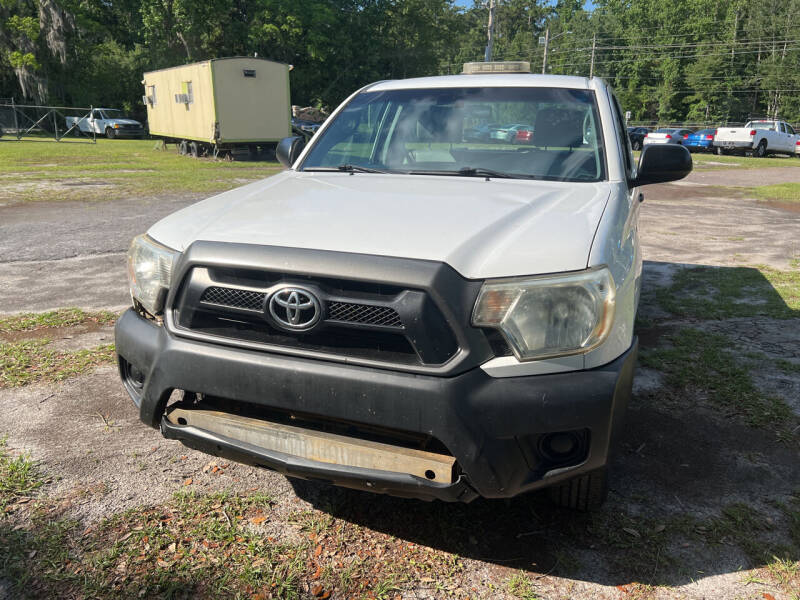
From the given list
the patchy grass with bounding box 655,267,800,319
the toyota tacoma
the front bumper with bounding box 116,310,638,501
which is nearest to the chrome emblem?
the toyota tacoma

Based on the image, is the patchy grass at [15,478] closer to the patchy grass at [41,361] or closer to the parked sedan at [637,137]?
the patchy grass at [41,361]

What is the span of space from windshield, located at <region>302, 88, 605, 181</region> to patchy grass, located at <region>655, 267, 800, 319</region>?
109 inches

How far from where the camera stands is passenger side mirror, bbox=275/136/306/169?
4121 millimetres

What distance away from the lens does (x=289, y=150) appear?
415 centimetres

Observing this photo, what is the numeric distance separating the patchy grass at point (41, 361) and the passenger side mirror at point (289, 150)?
5.74ft

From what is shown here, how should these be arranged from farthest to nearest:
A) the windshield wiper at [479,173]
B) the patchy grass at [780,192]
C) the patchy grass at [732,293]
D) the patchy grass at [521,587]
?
the patchy grass at [780,192] < the patchy grass at [732,293] < the windshield wiper at [479,173] < the patchy grass at [521,587]

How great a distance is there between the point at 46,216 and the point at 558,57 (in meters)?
89.0

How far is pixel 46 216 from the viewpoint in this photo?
9.87 meters

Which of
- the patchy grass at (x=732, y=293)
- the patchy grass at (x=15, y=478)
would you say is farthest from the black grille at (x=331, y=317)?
the patchy grass at (x=732, y=293)

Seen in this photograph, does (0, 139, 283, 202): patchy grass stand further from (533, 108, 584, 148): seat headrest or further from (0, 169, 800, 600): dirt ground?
(533, 108, 584, 148): seat headrest

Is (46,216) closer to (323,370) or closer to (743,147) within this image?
(323,370)

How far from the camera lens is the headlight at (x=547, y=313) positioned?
Answer: 2053 mm

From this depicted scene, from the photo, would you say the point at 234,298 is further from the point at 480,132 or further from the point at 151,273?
the point at 480,132

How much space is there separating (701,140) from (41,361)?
Result: 35.5m
